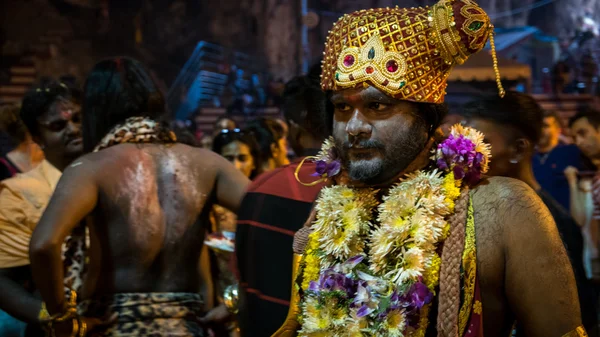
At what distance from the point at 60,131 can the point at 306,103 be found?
1.68 metres

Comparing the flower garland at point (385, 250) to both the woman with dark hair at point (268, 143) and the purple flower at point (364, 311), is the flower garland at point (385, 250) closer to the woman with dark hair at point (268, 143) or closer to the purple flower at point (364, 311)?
the purple flower at point (364, 311)

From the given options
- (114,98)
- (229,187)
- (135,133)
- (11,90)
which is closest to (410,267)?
(229,187)

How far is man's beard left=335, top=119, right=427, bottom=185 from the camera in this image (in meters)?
2.46

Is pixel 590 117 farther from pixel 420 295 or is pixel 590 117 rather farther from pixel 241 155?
pixel 420 295

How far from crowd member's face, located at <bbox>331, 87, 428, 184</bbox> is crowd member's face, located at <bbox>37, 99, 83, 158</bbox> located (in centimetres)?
264

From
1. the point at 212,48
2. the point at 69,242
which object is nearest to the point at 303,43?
the point at 212,48

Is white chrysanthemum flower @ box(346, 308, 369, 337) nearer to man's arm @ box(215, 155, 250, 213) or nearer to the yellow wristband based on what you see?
the yellow wristband

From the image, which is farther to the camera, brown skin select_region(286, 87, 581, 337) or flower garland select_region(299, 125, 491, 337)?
flower garland select_region(299, 125, 491, 337)

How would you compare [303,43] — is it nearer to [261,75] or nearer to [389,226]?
[261,75]

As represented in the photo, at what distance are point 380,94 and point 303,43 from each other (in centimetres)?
2808

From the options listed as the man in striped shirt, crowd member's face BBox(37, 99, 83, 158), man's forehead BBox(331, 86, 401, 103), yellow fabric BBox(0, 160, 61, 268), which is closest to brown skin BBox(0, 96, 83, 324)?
crowd member's face BBox(37, 99, 83, 158)

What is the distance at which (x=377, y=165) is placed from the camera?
246cm

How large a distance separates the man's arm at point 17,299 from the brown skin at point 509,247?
2166 millimetres

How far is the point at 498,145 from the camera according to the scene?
3.82 metres
